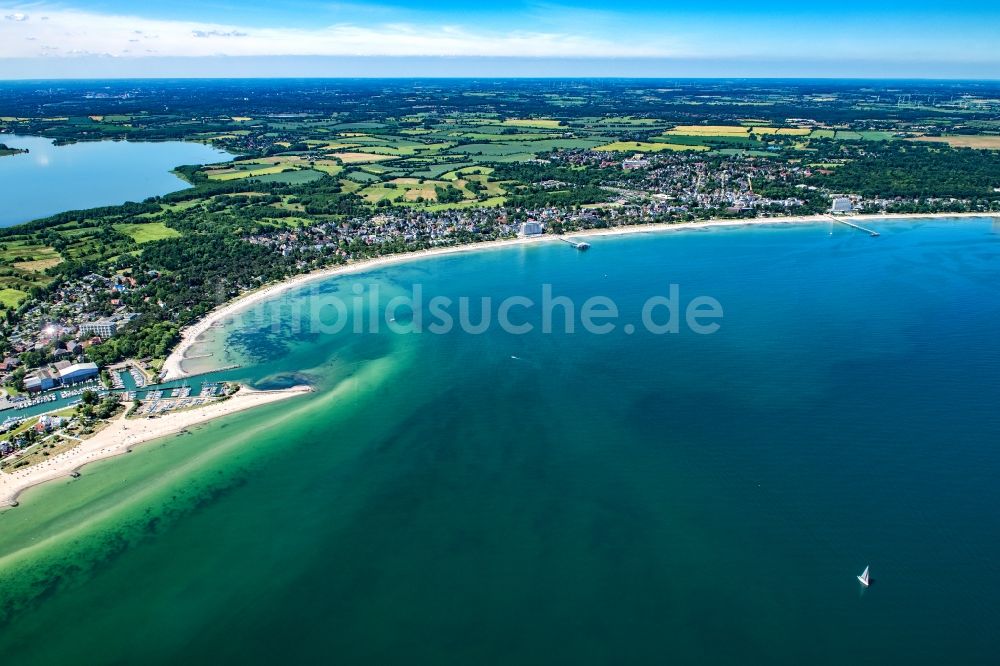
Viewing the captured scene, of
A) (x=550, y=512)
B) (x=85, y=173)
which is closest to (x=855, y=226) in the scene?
(x=550, y=512)

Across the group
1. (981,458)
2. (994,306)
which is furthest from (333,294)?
(994,306)

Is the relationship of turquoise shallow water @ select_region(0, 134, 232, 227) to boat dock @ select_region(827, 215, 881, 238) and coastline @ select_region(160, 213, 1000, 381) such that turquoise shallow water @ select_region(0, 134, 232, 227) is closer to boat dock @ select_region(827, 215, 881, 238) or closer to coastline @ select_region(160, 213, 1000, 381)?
coastline @ select_region(160, 213, 1000, 381)

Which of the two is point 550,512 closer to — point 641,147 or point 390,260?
point 390,260

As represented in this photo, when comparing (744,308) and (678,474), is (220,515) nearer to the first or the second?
(678,474)

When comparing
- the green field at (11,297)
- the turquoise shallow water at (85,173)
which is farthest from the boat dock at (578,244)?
the turquoise shallow water at (85,173)

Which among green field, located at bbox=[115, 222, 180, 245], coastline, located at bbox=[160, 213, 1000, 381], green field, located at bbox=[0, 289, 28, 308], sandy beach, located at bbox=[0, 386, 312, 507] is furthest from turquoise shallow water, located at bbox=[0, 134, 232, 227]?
sandy beach, located at bbox=[0, 386, 312, 507]

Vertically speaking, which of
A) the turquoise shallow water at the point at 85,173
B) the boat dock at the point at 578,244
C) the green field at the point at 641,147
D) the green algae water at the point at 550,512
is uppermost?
the green field at the point at 641,147

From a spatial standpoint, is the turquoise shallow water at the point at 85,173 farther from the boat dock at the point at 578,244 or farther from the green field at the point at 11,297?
the boat dock at the point at 578,244
